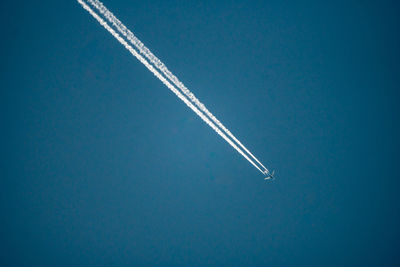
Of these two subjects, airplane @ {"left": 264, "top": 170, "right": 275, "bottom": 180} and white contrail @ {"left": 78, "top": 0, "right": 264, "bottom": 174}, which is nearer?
white contrail @ {"left": 78, "top": 0, "right": 264, "bottom": 174}

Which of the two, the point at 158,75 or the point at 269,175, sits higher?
the point at 158,75

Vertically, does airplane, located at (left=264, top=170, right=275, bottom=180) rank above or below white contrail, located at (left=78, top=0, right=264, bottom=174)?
below

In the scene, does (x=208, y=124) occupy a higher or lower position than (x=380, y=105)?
lower

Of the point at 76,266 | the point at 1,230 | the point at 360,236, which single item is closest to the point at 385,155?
the point at 360,236

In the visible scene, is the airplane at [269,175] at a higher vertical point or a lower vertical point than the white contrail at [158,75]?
lower

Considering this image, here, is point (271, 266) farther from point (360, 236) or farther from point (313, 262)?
point (360, 236)

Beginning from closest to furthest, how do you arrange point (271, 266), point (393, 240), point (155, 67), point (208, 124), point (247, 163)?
point (155, 67), point (208, 124), point (247, 163), point (271, 266), point (393, 240)

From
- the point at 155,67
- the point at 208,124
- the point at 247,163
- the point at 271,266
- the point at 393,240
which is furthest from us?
the point at 393,240

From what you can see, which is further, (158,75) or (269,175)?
(269,175)

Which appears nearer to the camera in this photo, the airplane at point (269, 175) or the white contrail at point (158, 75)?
the white contrail at point (158, 75)

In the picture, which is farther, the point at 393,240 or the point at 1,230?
the point at 393,240

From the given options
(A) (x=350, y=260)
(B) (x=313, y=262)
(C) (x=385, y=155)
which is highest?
(C) (x=385, y=155)
